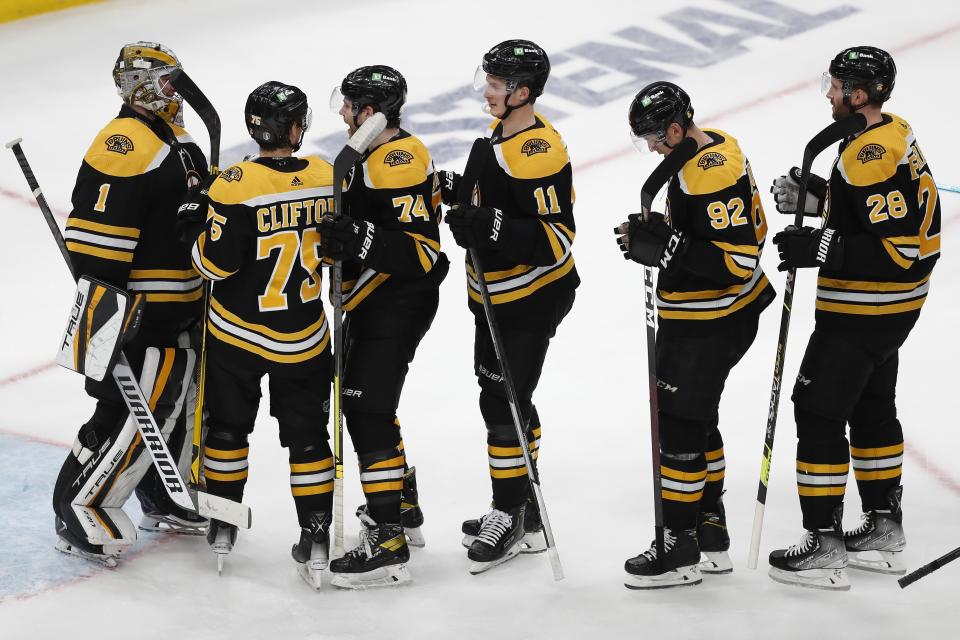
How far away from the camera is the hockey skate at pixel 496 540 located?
401 cm

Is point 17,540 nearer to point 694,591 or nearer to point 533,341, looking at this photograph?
point 533,341

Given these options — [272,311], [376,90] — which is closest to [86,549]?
[272,311]

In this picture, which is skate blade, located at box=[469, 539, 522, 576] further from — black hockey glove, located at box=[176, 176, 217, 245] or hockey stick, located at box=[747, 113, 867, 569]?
black hockey glove, located at box=[176, 176, 217, 245]

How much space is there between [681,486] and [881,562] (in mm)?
666

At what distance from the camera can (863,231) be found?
3723 millimetres

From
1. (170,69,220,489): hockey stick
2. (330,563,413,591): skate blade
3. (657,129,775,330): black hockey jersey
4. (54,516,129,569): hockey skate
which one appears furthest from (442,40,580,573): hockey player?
(54,516,129,569): hockey skate

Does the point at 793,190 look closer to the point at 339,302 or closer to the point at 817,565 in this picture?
the point at 817,565

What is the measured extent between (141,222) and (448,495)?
141 centimetres

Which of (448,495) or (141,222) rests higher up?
(141,222)

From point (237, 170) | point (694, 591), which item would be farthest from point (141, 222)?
point (694, 591)

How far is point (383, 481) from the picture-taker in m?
3.88

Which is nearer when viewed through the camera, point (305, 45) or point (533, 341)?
point (533, 341)

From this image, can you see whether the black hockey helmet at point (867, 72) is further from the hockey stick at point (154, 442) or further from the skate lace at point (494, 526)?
the hockey stick at point (154, 442)

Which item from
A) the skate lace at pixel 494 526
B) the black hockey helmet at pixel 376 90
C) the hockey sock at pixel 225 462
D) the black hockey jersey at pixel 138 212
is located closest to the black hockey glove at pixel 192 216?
the black hockey jersey at pixel 138 212
